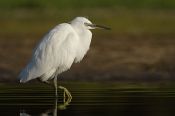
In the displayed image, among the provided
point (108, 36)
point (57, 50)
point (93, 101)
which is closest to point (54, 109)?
point (93, 101)

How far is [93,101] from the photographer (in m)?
15.3

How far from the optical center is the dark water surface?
45.4 feet

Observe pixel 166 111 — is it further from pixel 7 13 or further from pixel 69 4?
pixel 69 4

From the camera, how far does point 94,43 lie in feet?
84.7

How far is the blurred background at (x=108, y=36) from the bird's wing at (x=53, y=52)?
16.0ft

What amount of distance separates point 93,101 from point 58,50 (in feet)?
4.87

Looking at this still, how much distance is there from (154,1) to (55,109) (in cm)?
2168

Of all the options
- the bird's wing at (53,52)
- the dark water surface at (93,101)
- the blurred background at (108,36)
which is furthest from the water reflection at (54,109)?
the blurred background at (108,36)

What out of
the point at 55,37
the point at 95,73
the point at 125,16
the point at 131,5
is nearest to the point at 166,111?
the point at 55,37

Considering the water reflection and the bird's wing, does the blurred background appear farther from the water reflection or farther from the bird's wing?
the water reflection

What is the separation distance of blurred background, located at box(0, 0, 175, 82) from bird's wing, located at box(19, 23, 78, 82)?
192 inches

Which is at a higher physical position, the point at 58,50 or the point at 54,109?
the point at 58,50

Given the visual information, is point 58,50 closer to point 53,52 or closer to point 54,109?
point 53,52

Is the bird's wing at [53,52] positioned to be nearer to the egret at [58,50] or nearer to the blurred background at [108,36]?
the egret at [58,50]
